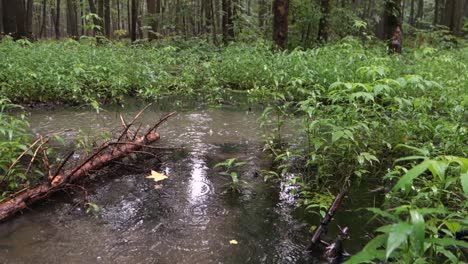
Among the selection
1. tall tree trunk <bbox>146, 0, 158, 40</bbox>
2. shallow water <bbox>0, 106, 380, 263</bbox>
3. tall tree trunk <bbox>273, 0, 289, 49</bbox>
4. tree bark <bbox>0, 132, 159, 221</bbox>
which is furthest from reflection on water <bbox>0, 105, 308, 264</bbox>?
tall tree trunk <bbox>146, 0, 158, 40</bbox>

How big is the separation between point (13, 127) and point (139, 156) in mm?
1512

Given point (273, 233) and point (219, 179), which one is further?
point (219, 179)

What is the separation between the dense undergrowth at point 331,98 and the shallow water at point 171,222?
38 centimetres

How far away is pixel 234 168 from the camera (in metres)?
4.84

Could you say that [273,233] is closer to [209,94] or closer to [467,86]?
[467,86]

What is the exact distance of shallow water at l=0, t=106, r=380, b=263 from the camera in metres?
3.14

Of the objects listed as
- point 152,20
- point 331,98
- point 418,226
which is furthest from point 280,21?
point 418,226

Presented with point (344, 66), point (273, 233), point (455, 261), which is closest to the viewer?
point (455, 261)

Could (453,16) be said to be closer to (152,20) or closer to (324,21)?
(324,21)

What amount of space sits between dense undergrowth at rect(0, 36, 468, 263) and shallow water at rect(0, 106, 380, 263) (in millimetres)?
382

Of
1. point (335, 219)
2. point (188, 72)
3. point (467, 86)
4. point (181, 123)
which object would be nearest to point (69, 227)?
point (335, 219)

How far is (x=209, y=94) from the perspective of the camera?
8.62 metres

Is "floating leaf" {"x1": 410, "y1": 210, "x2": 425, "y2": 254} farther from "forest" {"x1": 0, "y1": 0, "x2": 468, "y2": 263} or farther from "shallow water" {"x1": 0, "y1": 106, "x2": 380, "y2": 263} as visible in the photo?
"shallow water" {"x1": 0, "y1": 106, "x2": 380, "y2": 263}

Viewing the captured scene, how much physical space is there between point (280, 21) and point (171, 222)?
9.47 meters
